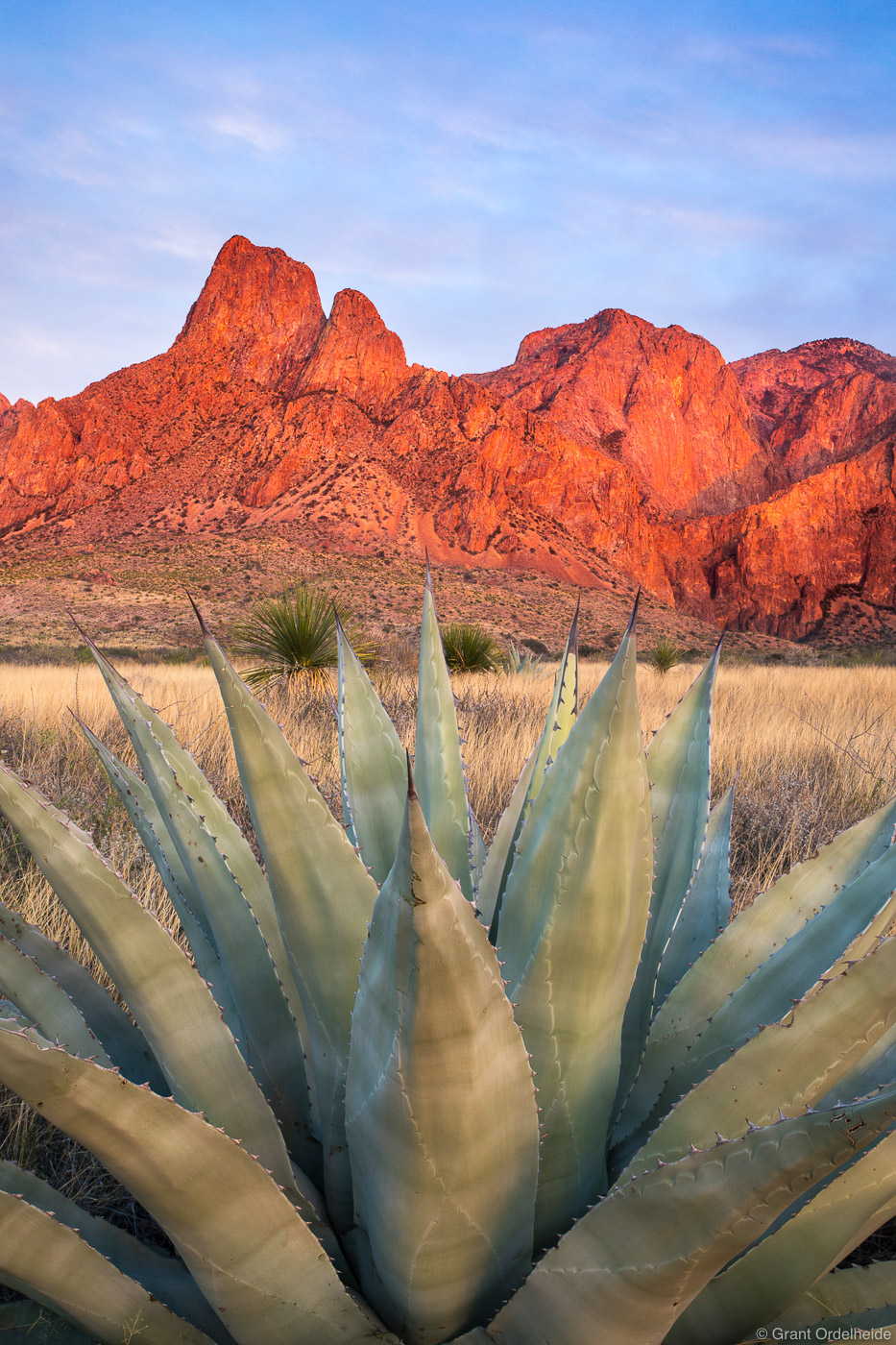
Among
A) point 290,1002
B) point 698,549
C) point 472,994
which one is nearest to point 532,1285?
point 472,994

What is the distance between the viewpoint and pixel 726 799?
5.56 feet

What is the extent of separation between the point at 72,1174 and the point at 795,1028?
5.23 feet

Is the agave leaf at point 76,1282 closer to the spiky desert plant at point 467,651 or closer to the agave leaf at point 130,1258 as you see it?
the agave leaf at point 130,1258

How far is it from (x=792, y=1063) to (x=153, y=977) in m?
0.74

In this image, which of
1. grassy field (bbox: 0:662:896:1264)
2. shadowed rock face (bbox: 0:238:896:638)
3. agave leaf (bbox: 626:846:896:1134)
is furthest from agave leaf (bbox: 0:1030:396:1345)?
shadowed rock face (bbox: 0:238:896:638)

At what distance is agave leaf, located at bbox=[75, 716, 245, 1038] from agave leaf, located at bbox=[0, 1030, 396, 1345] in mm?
377

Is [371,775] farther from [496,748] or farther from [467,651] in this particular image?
[467,651]

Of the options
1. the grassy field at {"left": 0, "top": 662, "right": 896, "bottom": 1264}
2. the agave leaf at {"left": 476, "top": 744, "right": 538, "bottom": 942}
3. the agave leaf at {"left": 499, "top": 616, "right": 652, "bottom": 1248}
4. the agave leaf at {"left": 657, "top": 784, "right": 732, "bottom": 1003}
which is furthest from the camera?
the grassy field at {"left": 0, "top": 662, "right": 896, "bottom": 1264}

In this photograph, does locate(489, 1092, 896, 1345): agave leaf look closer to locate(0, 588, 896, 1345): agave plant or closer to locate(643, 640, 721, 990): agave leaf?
locate(0, 588, 896, 1345): agave plant

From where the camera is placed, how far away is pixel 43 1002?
1068 millimetres

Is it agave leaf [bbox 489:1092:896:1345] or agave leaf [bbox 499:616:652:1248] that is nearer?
agave leaf [bbox 489:1092:896:1345]

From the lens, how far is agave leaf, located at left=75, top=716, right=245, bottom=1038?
1.21 metres

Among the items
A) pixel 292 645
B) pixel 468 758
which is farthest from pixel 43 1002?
pixel 292 645

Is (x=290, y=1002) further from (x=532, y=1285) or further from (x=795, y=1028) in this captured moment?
(x=795, y=1028)
